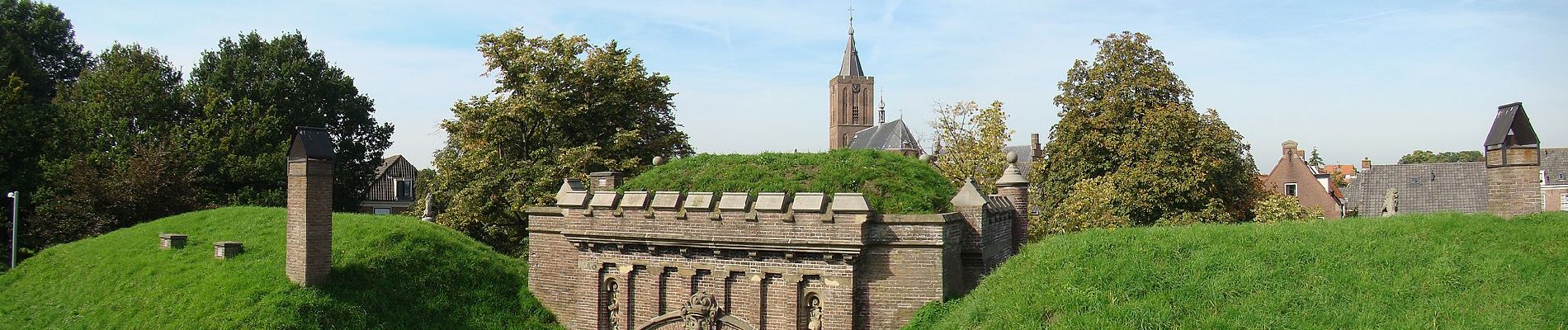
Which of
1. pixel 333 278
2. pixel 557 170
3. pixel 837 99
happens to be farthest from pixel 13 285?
pixel 837 99

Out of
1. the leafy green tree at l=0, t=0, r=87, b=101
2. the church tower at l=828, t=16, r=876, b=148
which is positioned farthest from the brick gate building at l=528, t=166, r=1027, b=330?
the church tower at l=828, t=16, r=876, b=148

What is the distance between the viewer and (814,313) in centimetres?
1277

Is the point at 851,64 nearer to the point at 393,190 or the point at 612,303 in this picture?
the point at 393,190

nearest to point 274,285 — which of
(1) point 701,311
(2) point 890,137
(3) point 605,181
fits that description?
(3) point 605,181

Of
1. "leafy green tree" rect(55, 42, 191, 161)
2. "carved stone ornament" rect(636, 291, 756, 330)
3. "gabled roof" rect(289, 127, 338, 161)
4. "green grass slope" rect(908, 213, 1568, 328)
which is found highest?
"leafy green tree" rect(55, 42, 191, 161)

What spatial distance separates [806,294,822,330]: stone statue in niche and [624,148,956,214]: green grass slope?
5.59 ft

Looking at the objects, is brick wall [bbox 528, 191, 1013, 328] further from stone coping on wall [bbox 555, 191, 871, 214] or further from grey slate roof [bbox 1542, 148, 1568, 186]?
grey slate roof [bbox 1542, 148, 1568, 186]

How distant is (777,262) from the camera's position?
1292 cm

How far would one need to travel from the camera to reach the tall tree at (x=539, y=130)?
25219 mm

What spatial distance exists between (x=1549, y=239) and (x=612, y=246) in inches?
523

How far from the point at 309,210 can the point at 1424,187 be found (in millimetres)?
49278

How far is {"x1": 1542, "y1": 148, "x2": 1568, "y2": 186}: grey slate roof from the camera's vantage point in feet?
181

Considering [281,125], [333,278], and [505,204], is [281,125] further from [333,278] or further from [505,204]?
[333,278]

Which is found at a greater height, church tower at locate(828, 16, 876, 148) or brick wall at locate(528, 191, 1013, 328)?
church tower at locate(828, 16, 876, 148)
